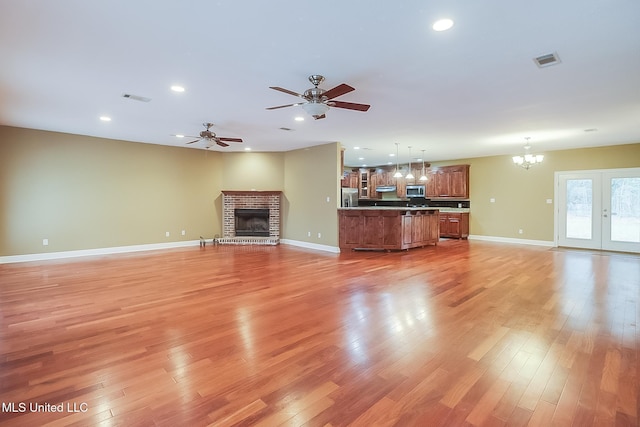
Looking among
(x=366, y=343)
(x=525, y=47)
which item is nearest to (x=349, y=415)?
(x=366, y=343)

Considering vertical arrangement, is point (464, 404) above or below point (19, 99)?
below

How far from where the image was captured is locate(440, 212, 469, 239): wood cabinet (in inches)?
389

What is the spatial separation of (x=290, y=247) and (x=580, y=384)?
267 inches

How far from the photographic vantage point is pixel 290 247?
8.38 meters

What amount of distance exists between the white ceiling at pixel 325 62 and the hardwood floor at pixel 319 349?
264 centimetres

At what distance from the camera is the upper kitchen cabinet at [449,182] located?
998cm

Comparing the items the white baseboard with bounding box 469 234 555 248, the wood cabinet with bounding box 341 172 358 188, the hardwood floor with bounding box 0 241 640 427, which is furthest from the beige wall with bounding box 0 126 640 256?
the wood cabinet with bounding box 341 172 358 188

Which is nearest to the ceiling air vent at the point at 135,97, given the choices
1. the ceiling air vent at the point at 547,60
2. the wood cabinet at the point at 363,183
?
the ceiling air vent at the point at 547,60

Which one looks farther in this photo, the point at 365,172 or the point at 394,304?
the point at 365,172

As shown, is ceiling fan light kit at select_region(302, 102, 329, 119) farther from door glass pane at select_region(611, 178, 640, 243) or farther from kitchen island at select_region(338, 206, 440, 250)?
door glass pane at select_region(611, 178, 640, 243)

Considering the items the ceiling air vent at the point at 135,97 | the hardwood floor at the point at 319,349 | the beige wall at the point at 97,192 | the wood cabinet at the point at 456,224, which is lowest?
the hardwood floor at the point at 319,349

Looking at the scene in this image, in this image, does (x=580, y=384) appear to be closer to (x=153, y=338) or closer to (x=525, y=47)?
(x=525, y=47)

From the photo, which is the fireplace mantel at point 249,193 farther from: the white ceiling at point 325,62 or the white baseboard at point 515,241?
the white baseboard at point 515,241

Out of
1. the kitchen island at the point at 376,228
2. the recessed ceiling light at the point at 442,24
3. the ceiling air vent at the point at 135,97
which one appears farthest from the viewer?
the kitchen island at the point at 376,228
